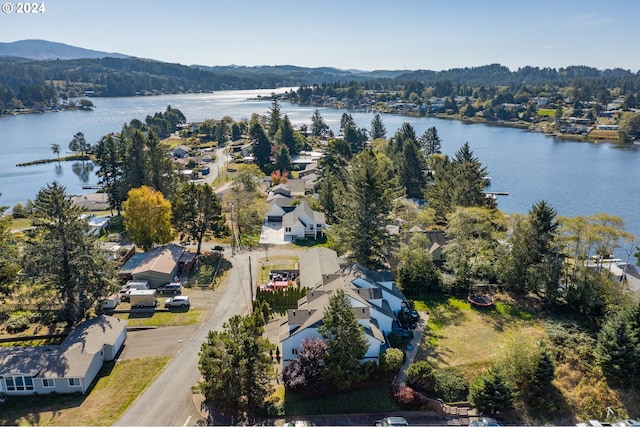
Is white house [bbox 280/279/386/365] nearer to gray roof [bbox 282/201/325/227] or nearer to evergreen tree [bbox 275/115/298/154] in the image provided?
gray roof [bbox 282/201/325/227]

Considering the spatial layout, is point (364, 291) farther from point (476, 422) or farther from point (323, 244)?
point (323, 244)

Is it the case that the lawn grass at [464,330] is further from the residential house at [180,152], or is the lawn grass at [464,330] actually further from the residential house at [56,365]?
the residential house at [180,152]

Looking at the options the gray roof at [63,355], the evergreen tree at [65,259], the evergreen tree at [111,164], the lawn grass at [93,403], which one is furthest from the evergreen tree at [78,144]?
the lawn grass at [93,403]

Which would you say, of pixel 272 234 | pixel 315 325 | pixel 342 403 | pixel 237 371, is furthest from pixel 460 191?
pixel 237 371

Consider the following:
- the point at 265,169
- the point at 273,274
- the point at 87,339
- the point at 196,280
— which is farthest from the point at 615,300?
the point at 265,169

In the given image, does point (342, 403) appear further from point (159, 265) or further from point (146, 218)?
point (146, 218)

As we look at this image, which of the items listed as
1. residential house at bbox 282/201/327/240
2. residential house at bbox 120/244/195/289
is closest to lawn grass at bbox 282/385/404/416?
residential house at bbox 120/244/195/289
